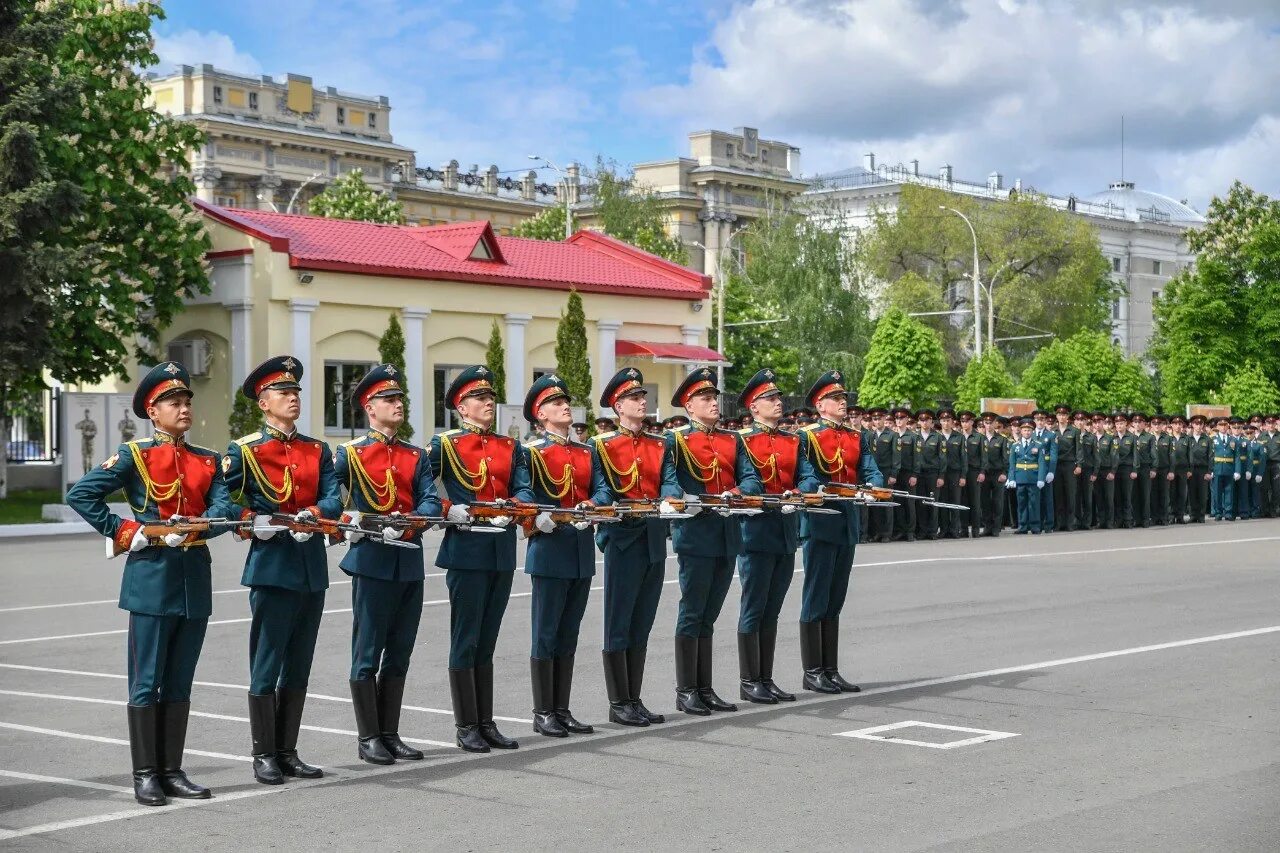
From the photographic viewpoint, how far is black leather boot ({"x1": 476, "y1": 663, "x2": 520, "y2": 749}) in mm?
9328

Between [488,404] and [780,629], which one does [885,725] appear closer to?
[488,404]

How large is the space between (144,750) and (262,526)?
1147 millimetres

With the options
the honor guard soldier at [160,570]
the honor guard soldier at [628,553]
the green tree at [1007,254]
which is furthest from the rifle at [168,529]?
the green tree at [1007,254]

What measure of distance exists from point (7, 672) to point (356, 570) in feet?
16.4

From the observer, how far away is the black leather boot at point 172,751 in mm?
8133

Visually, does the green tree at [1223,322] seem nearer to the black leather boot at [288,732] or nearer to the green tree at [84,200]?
the green tree at [84,200]

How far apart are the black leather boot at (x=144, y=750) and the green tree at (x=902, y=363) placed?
39.2 meters

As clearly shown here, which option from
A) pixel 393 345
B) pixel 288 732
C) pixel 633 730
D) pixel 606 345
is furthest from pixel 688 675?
pixel 606 345

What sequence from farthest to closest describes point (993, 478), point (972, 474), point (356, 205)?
point (356, 205) → point (993, 478) → point (972, 474)

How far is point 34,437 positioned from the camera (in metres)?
35.3

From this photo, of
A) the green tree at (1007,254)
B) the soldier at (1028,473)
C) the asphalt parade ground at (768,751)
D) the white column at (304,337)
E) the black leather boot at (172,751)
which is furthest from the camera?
the green tree at (1007,254)

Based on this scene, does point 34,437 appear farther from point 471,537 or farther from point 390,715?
point 390,715

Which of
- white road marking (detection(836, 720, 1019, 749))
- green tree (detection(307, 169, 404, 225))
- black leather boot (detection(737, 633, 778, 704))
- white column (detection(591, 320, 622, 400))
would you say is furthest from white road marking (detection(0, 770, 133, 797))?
green tree (detection(307, 169, 404, 225))

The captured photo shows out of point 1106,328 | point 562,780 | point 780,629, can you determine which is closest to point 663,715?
point 562,780
